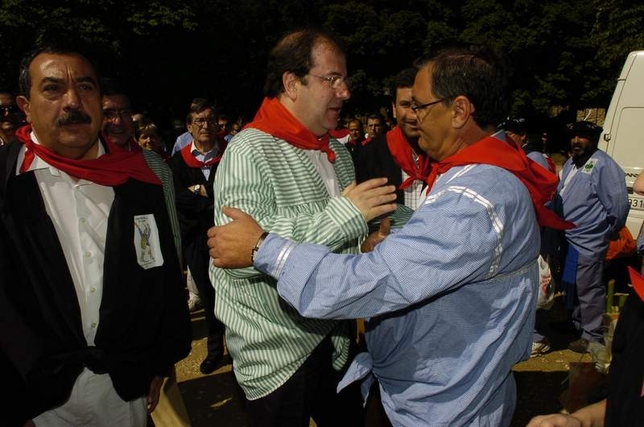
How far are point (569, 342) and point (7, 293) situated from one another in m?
5.02

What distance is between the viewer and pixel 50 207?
195 cm

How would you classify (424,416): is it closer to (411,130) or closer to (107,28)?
(411,130)

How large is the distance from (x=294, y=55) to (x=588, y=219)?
407 cm

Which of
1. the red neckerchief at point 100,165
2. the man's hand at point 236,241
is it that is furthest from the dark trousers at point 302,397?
the red neckerchief at point 100,165

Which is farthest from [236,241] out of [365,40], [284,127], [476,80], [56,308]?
[365,40]

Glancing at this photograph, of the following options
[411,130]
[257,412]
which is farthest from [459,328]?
[411,130]

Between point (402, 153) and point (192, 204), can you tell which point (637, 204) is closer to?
point (402, 153)

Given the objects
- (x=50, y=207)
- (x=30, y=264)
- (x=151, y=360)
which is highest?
(x=50, y=207)

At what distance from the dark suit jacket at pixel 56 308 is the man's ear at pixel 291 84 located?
764mm

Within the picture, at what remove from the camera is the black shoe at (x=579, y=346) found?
15.8ft

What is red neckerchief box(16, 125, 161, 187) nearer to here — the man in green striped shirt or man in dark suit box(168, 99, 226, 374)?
the man in green striped shirt

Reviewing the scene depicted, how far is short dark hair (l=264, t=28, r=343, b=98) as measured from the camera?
2168 mm

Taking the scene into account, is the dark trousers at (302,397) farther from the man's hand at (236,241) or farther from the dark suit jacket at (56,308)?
the man's hand at (236,241)

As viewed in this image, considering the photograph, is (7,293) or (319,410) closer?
(7,293)
